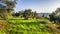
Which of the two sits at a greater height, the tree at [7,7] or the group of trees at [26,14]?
the tree at [7,7]

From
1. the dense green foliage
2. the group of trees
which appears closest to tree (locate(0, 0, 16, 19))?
the dense green foliage

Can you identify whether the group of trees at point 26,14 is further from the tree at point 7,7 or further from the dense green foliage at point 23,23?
the tree at point 7,7

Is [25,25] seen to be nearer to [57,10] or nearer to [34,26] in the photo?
[34,26]

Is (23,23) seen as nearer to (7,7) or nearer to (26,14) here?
(7,7)

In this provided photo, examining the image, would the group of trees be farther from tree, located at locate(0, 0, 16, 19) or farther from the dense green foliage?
tree, located at locate(0, 0, 16, 19)

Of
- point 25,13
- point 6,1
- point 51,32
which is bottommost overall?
point 51,32

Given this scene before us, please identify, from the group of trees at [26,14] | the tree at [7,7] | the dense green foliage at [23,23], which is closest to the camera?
the dense green foliage at [23,23]

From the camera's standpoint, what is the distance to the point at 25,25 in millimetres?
30188

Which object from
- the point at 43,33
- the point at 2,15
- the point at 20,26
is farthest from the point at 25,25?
the point at 2,15

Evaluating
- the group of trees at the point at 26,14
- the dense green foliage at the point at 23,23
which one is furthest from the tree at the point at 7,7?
the group of trees at the point at 26,14

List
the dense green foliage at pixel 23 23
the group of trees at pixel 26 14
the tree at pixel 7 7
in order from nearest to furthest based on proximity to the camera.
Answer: the dense green foliage at pixel 23 23 < the tree at pixel 7 7 < the group of trees at pixel 26 14

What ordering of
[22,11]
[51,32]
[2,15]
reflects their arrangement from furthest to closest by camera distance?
[22,11], [2,15], [51,32]

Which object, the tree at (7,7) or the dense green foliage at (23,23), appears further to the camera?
the tree at (7,7)

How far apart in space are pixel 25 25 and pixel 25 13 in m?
14.1
